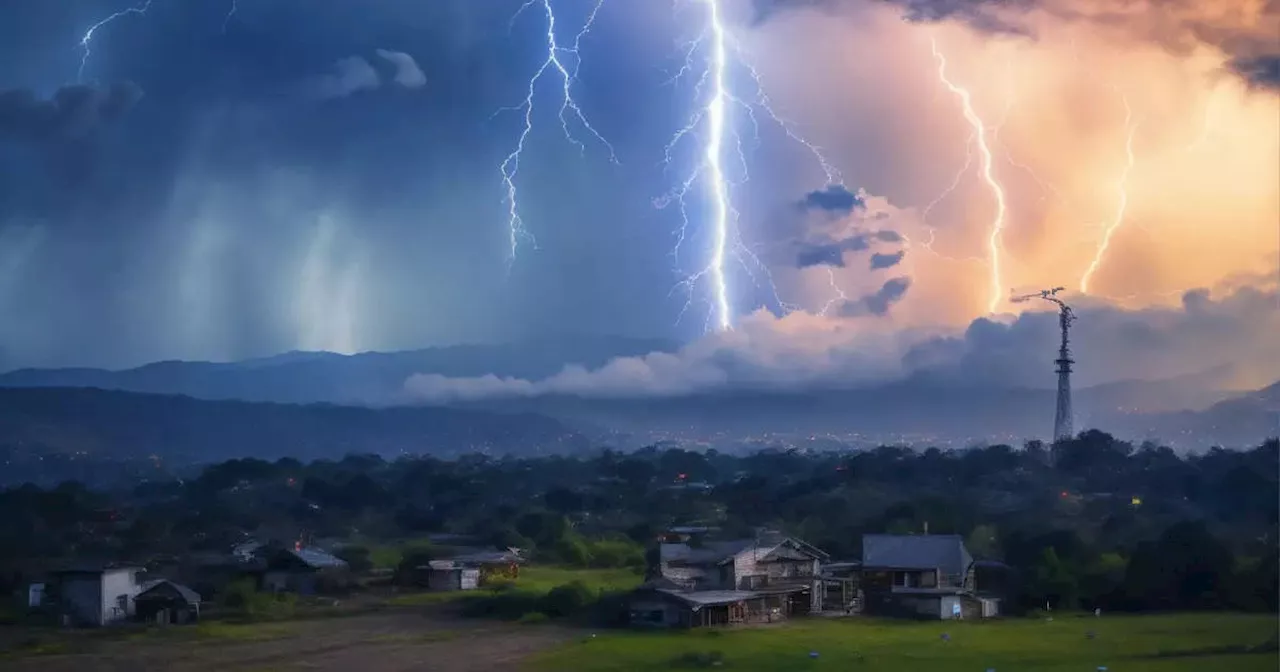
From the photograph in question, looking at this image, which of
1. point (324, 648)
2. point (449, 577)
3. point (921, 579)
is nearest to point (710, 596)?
point (921, 579)

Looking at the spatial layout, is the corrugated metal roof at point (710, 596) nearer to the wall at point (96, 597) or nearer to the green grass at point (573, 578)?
the green grass at point (573, 578)

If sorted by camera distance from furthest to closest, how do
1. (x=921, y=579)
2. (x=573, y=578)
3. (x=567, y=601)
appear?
(x=573, y=578) < (x=921, y=579) < (x=567, y=601)

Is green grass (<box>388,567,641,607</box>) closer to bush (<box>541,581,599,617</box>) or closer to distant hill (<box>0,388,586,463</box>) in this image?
bush (<box>541,581,599,617</box>)

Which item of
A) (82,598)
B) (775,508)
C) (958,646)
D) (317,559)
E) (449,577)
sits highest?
(775,508)

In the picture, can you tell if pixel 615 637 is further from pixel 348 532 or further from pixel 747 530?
pixel 348 532

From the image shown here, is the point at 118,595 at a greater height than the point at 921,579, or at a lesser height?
greater

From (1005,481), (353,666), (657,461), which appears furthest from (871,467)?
(353,666)

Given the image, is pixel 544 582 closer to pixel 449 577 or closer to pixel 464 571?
pixel 464 571

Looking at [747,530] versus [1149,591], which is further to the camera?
[747,530]
